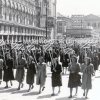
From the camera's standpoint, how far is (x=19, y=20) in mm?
72625

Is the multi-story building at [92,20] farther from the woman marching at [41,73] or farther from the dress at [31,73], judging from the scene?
the woman marching at [41,73]

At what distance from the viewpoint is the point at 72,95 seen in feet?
42.0

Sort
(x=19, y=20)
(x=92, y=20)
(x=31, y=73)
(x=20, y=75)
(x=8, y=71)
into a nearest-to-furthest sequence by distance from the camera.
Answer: (x=31, y=73) < (x=20, y=75) < (x=8, y=71) < (x=19, y=20) < (x=92, y=20)

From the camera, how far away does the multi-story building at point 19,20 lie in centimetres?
4903

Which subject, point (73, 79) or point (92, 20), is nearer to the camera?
point (73, 79)

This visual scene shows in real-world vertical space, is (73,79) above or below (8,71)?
below

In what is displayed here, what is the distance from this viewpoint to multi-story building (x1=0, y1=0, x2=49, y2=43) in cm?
4903

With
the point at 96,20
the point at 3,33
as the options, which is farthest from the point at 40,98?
the point at 96,20

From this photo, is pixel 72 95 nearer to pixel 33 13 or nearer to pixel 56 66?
pixel 56 66

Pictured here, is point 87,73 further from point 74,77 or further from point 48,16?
point 48,16

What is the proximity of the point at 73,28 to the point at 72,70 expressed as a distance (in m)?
116

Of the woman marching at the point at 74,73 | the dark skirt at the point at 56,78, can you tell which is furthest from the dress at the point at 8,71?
the woman marching at the point at 74,73

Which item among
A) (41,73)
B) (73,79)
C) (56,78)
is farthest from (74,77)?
(41,73)

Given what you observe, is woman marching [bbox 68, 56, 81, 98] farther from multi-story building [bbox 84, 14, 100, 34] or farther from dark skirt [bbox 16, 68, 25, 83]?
multi-story building [bbox 84, 14, 100, 34]
